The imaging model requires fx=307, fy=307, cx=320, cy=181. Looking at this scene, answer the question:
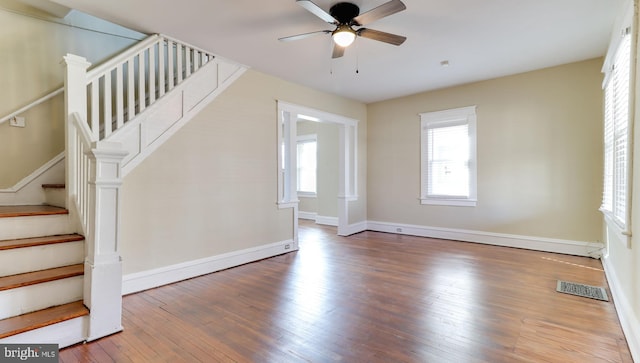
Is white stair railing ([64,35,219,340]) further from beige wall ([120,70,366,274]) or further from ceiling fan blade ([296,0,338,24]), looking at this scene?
ceiling fan blade ([296,0,338,24])

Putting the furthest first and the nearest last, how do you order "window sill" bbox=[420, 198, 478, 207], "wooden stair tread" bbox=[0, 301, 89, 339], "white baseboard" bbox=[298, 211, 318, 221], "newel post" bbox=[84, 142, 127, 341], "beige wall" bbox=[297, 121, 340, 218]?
"white baseboard" bbox=[298, 211, 318, 221]
"beige wall" bbox=[297, 121, 340, 218]
"window sill" bbox=[420, 198, 478, 207]
"newel post" bbox=[84, 142, 127, 341]
"wooden stair tread" bbox=[0, 301, 89, 339]

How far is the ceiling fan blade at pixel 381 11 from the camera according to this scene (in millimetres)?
2414

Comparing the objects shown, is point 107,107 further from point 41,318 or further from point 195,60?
point 41,318

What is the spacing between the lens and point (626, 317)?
7.53 ft

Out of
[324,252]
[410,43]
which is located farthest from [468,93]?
[324,252]

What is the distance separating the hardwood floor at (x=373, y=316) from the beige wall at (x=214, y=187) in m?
0.46

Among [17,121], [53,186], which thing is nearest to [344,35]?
[53,186]

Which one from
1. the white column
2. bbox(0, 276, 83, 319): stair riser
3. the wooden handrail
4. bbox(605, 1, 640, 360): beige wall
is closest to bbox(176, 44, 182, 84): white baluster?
the white column

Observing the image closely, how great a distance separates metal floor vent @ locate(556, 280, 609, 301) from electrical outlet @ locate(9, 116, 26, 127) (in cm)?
604

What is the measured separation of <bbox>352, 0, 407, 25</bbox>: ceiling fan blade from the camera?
2.41m

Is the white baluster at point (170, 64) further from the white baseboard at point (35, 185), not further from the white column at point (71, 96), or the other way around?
the white baseboard at point (35, 185)

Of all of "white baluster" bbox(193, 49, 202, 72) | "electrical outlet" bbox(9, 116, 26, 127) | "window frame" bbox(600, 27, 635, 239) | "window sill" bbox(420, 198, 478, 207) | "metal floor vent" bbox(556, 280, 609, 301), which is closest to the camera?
"window frame" bbox(600, 27, 635, 239)

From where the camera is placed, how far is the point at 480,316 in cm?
260

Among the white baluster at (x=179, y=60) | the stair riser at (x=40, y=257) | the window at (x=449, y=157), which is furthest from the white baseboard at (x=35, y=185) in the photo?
the window at (x=449, y=157)
